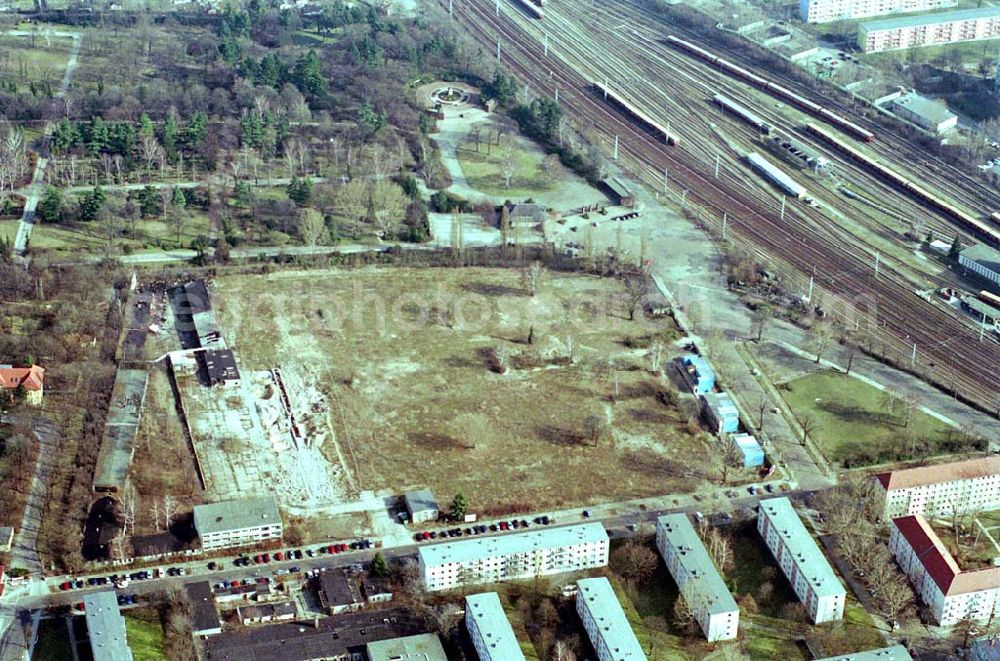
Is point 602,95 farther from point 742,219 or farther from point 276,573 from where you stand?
point 276,573

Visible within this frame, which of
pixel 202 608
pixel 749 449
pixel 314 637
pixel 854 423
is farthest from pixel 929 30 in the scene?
pixel 202 608

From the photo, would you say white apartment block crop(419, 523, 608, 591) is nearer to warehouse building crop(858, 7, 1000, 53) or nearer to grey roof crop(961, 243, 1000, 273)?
grey roof crop(961, 243, 1000, 273)

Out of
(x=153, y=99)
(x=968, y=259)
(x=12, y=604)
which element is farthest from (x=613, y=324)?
(x=153, y=99)

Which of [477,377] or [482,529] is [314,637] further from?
[477,377]

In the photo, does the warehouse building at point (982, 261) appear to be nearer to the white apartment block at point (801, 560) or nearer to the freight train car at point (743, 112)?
the freight train car at point (743, 112)

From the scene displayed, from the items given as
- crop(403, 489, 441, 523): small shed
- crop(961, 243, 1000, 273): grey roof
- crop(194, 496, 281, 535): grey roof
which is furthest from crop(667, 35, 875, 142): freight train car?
crop(194, 496, 281, 535): grey roof

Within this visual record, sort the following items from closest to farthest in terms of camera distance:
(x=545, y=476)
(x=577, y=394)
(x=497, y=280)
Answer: (x=545, y=476) < (x=577, y=394) < (x=497, y=280)

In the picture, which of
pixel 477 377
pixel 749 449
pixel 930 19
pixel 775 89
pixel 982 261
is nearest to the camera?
pixel 749 449
